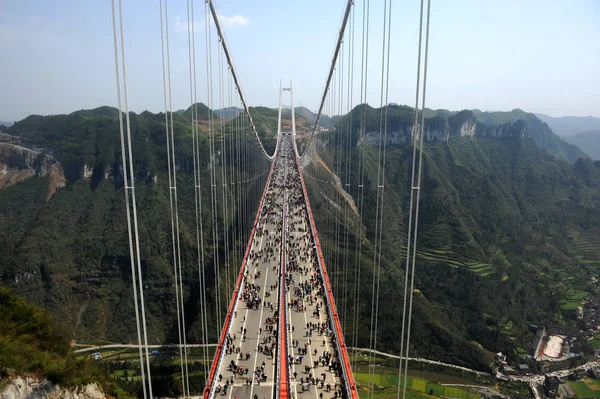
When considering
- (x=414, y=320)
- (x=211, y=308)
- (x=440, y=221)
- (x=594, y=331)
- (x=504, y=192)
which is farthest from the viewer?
(x=504, y=192)

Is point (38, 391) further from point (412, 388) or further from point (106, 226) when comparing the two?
point (106, 226)

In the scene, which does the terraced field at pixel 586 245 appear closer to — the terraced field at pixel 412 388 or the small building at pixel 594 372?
the small building at pixel 594 372

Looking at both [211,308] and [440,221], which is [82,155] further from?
[440,221]

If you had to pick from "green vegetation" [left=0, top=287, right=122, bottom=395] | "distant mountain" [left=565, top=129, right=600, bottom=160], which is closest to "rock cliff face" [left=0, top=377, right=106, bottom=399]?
"green vegetation" [left=0, top=287, right=122, bottom=395]

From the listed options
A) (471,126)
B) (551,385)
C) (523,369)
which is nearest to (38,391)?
(551,385)

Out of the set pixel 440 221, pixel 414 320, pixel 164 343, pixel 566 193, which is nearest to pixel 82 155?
pixel 164 343

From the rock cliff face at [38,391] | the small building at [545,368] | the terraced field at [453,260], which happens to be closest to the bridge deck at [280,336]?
the rock cliff face at [38,391]

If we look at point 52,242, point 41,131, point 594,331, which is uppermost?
point 41,131
